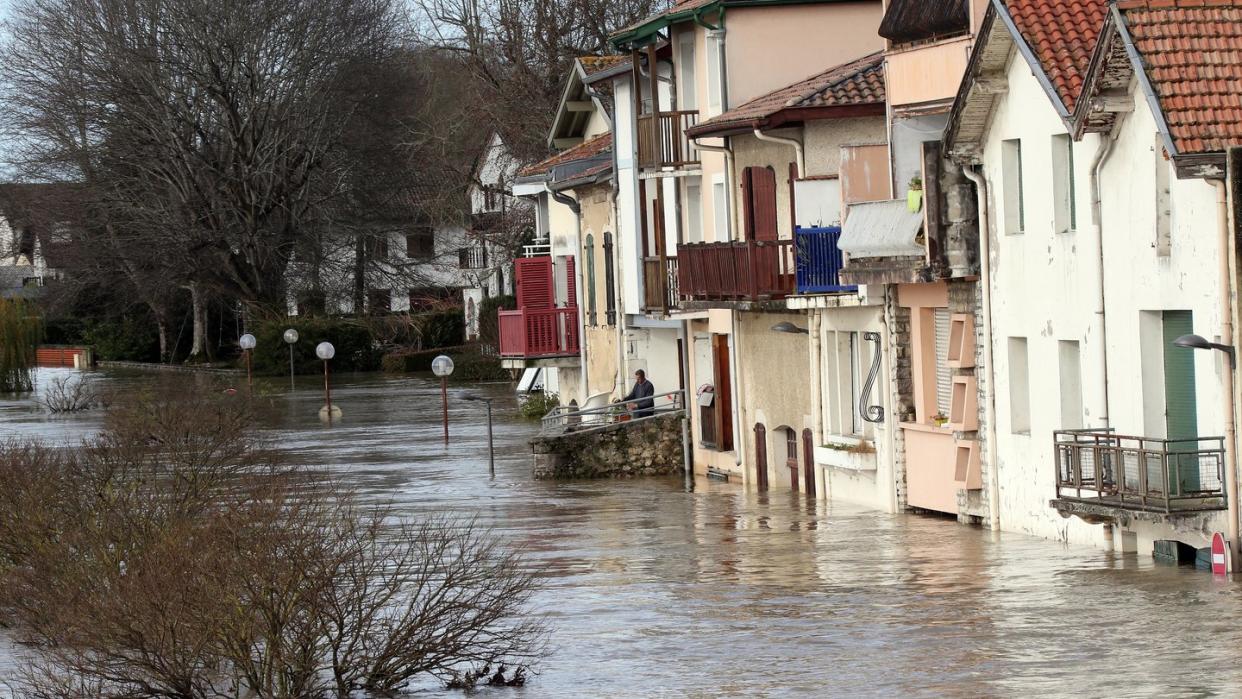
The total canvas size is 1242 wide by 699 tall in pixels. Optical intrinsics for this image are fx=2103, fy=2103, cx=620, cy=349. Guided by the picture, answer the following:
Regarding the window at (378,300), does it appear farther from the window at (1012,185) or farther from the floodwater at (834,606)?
the window at (1012,185)

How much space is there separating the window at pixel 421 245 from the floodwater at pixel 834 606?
209 feet

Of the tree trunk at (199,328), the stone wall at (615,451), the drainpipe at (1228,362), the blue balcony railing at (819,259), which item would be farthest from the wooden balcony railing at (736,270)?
the tree trunk at (199,328)

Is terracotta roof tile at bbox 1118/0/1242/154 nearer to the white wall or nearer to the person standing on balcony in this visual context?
the white wall

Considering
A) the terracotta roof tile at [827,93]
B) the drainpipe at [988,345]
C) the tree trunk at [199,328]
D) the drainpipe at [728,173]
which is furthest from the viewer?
the tree trunk at [199,328]

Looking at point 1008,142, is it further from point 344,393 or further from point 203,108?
point 203,108

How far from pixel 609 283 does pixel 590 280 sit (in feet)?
5.93

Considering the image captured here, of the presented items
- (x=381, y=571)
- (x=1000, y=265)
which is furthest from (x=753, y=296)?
(x=381, y=571)

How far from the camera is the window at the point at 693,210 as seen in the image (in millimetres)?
37719

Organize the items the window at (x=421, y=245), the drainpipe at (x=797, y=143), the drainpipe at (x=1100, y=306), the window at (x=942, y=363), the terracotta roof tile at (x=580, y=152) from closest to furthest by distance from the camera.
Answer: the drainpipe at (x=1100, y=306) → the window at (x=942, y=363) → the drainpipe at (x=797, y=143) → the terracotta roof tile at (x=580, y=152) → the window at (x=421, y=245)

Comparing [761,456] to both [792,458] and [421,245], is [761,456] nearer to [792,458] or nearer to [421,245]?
[792,458]

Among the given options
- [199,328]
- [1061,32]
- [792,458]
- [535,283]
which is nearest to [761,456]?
[792,458]

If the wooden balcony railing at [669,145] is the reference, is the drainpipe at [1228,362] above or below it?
below

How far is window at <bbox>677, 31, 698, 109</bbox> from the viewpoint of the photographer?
36312 millimetres

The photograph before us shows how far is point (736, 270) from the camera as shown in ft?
107
